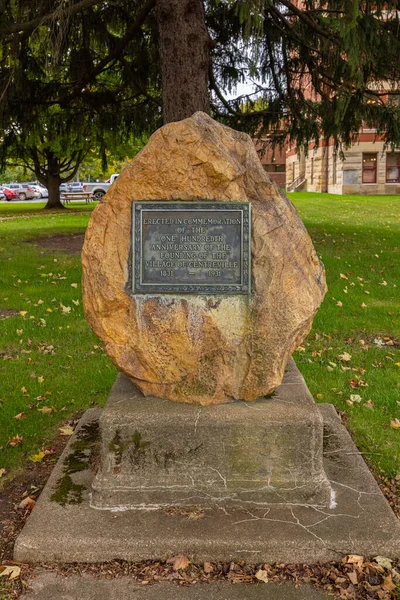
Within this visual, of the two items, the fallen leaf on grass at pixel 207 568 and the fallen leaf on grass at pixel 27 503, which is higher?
A: the fallen leaf on grass at pixel 27 503

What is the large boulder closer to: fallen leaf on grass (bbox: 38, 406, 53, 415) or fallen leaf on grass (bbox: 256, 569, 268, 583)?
fallen leaf on grass (bbox: 256, 569, 268, 583)

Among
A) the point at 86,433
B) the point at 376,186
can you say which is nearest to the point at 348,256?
the point at 86,433

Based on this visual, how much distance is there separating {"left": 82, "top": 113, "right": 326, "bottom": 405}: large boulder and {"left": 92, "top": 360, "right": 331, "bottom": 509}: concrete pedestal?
22 centimetres

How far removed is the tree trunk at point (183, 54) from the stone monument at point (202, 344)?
515 centimetres

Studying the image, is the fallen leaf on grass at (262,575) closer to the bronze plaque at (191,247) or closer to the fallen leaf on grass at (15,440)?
the bronze plaque at (191,247)

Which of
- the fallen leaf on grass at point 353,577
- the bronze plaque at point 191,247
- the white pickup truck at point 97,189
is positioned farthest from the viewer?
the white pickup truck at point 97,189

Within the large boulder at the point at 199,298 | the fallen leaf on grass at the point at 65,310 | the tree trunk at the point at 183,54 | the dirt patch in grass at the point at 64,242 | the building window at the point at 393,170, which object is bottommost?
the fallen leaf on grass at the point at 65,310

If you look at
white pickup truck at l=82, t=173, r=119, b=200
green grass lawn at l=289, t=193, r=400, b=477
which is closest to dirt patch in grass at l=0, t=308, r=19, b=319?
green grass lawn at l=289, t=193, r=400, b=477

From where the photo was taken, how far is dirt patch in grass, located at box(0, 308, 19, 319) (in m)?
7.72

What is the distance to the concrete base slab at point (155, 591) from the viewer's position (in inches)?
115

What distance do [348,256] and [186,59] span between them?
5.00 meters

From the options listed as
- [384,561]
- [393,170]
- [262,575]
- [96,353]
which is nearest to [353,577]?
[384,561]

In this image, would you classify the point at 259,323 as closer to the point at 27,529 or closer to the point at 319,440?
the point at 319,440

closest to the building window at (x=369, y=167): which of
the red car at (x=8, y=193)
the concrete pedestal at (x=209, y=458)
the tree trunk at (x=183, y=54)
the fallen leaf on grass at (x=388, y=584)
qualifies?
the red car at (x=8, y=193)
